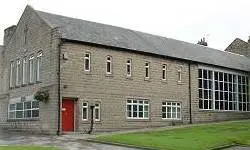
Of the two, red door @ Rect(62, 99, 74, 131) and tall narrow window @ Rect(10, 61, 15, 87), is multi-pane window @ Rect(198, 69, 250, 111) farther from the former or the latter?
tall narrow window @ Rect(10, 61, 15, 87)

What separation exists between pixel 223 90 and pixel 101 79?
51.5ft

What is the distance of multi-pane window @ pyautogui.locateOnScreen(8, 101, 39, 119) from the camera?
111 feet

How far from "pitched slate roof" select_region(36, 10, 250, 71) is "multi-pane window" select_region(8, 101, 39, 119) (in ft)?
20.3

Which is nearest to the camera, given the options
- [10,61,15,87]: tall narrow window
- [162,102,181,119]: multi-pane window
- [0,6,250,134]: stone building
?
[0,6,250,134]: stone building

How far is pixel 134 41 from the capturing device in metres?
38.1

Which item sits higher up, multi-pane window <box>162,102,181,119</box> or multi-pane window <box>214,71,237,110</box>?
multi-pane window <box>214,71,237,110</box>

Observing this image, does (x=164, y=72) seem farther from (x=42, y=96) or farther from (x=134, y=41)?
(x=42, y=96)

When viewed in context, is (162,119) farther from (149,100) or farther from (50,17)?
(50,17)

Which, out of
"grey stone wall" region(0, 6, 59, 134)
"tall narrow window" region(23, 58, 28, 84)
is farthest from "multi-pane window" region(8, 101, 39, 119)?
"tall narrow window" region(23, 58, 28, 84)

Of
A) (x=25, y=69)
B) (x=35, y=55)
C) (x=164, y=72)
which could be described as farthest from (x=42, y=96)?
(x=164, y=72)

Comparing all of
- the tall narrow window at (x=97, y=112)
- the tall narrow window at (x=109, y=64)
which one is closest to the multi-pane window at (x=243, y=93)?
the tall narrow window at (x=109, y=64)

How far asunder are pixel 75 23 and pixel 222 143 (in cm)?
1716

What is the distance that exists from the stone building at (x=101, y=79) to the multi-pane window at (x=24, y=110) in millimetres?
80

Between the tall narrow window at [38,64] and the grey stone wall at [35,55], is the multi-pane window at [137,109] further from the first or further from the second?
the tall narrow window at [38,64]
